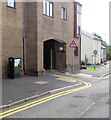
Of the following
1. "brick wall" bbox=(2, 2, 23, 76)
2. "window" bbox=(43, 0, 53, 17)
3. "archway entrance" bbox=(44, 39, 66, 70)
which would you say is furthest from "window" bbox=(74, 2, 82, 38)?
"brick wall" bbox=(2, 2, 23, 76)

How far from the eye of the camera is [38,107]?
6.65 m

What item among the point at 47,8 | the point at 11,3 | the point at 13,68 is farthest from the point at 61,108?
the point at 47,8

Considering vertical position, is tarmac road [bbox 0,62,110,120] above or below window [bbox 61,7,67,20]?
below

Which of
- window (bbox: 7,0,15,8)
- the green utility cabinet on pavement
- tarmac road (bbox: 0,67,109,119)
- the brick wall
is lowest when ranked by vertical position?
tarmac road (bbox: 0,67,109,119)

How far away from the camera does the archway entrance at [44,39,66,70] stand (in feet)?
64.3

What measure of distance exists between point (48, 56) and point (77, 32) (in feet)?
16.6

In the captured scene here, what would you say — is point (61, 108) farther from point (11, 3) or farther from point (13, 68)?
point (11, 3)

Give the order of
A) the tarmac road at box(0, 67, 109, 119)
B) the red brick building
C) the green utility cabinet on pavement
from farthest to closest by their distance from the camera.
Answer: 1. the red brick building
2. the green utility cabinet on pavement
3. the tarmac road at box(0, 67, 109, 119)

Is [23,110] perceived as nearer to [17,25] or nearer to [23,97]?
[23,97]

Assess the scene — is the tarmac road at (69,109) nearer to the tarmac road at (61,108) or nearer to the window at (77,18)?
the tarmac road at (61,108)

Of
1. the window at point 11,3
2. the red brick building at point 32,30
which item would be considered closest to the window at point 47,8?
the red brick building at point 32,30

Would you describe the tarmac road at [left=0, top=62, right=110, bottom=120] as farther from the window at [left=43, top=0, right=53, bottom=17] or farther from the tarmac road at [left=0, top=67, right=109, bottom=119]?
the window at [left=43, top=0, right=53, bottom=17]

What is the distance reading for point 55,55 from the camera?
786 inches

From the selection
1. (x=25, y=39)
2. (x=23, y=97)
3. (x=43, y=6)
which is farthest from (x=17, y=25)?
(x=23, y=97)
